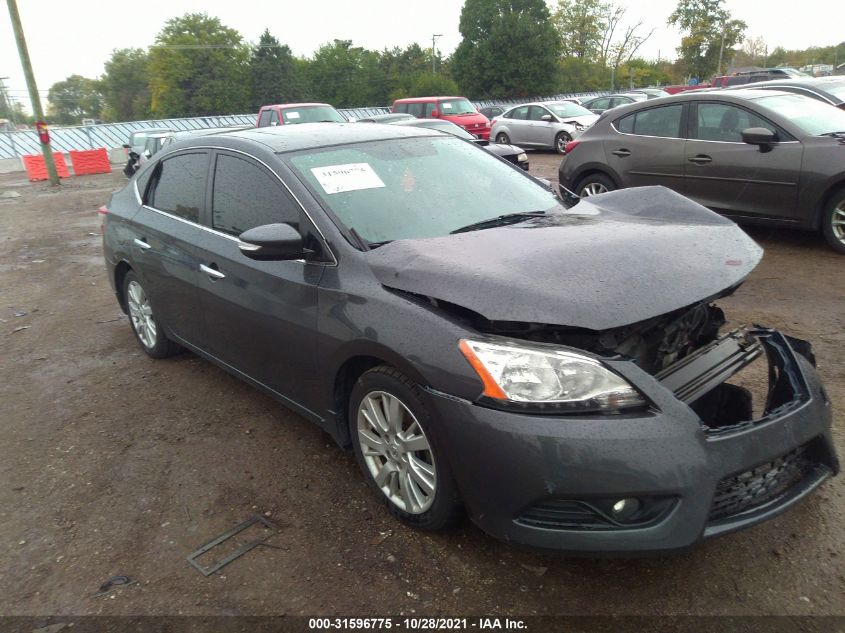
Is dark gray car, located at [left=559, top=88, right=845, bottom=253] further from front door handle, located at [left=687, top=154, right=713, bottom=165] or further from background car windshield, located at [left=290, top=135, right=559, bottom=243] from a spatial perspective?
background car windshield, located at [left=290, top=135, right=559, bottom=243]

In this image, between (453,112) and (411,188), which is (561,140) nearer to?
(453,112)

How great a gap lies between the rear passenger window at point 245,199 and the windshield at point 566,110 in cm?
1643

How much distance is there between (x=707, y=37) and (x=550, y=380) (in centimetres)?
7228

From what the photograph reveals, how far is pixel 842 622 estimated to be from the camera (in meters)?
2.22

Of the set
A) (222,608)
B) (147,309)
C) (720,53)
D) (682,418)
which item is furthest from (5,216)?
(720,53)

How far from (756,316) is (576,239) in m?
2.89

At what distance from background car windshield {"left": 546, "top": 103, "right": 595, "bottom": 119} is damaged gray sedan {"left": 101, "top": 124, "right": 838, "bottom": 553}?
52.5 feet

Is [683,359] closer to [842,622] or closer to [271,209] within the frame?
[842,622]

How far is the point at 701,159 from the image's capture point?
7039 mm

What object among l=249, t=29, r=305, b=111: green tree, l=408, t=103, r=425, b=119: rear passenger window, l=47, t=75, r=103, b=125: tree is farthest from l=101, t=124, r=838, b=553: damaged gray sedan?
l=47, t=75, r=103, b=125: tree

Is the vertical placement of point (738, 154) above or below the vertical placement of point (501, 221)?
below

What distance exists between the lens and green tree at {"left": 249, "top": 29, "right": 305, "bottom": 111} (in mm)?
57812

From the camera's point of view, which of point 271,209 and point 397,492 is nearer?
point 397,492

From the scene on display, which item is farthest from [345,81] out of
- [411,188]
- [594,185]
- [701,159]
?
[411,188]
